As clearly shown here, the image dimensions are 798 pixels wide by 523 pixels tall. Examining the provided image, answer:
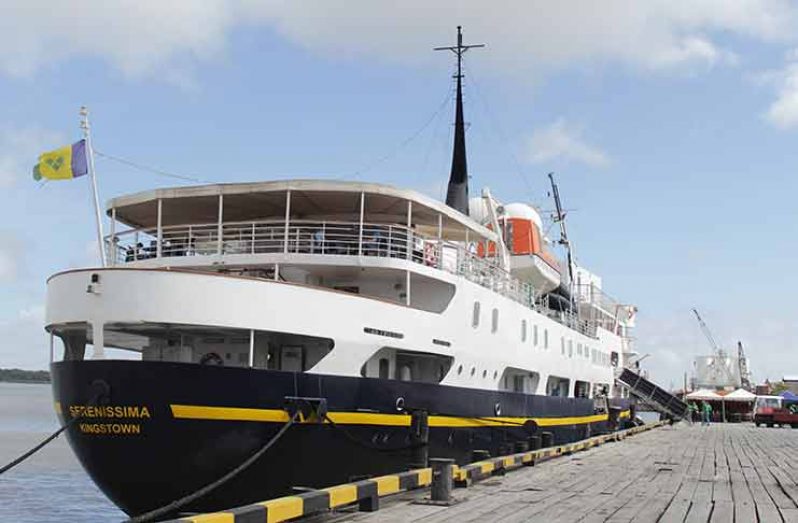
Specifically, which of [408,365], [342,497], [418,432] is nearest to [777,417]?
[408,365]

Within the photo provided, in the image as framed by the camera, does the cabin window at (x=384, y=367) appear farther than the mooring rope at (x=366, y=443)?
Yes

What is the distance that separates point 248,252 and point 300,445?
207 inches

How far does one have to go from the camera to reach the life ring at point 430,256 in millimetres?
17703

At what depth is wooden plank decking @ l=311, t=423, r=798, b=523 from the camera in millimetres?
10695

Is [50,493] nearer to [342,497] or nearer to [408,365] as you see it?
[408,365]

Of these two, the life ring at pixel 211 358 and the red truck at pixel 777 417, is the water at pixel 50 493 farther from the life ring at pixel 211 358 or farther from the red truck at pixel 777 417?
the red truck at pixel 777 417

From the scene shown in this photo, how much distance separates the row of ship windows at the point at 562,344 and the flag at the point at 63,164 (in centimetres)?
841

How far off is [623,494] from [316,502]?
5444 mm

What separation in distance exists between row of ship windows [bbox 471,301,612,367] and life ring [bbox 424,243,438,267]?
1326 mm

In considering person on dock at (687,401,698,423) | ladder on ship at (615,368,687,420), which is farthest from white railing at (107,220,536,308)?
person on dock at (687,401,698,423)

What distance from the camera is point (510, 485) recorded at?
45.3 feet

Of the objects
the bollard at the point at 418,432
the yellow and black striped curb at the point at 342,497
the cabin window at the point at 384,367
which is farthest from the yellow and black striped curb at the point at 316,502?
the cabin window at the point at 384,367

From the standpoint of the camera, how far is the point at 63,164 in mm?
16250

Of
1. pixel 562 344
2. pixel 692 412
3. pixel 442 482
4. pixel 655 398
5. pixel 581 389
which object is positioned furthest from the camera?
pixel 692 412
